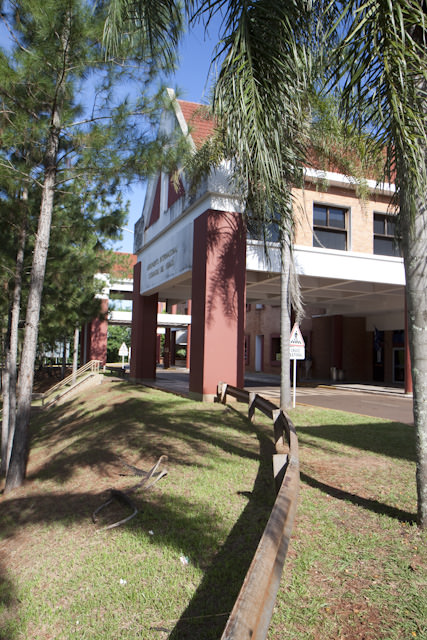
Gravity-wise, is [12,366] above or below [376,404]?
above

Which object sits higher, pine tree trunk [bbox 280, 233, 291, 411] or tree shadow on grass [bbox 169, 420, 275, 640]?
pine tree trunk [bbox 280, 233, 291, 411]

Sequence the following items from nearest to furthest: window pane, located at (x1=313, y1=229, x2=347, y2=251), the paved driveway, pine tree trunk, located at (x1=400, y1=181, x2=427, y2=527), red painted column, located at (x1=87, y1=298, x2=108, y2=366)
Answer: pine tree trunk, located at (x1=400, y1=181, x2=427, y2=527) < the paved driveway < window pane, located at (x1=313, y1=229, x2=347, y2=251) < red painted column, located at (x1=87, y1=298, x2=108, y2=366)

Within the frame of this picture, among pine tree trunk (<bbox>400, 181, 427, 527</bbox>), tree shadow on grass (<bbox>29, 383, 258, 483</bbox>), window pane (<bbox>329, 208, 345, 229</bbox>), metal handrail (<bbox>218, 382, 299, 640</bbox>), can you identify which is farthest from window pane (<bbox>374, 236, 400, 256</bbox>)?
metal handrail (<bbox>218, 382, 299, 640</bbox>)

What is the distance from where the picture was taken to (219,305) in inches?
528

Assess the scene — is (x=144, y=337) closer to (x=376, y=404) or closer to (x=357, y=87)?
(x=376, y=404)

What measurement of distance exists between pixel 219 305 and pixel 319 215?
17.4ft

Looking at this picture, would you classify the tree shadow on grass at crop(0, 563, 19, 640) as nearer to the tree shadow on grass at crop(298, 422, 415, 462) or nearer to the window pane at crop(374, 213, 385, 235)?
the tree shadow on grass at crop(298, 422, 415, 462)

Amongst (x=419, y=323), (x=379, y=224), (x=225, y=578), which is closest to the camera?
(x=225, y=578)

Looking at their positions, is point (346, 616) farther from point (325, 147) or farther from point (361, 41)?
point (325, 147)

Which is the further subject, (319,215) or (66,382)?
(66,382)

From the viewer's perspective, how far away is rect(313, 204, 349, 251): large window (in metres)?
15.9

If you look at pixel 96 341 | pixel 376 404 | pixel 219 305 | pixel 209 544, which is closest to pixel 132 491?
pixel 209 544

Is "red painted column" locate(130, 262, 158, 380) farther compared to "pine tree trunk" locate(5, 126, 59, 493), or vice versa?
"red painted column" locate(130, 262, 158, 380)

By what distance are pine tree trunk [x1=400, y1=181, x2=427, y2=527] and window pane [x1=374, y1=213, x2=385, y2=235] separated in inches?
519
